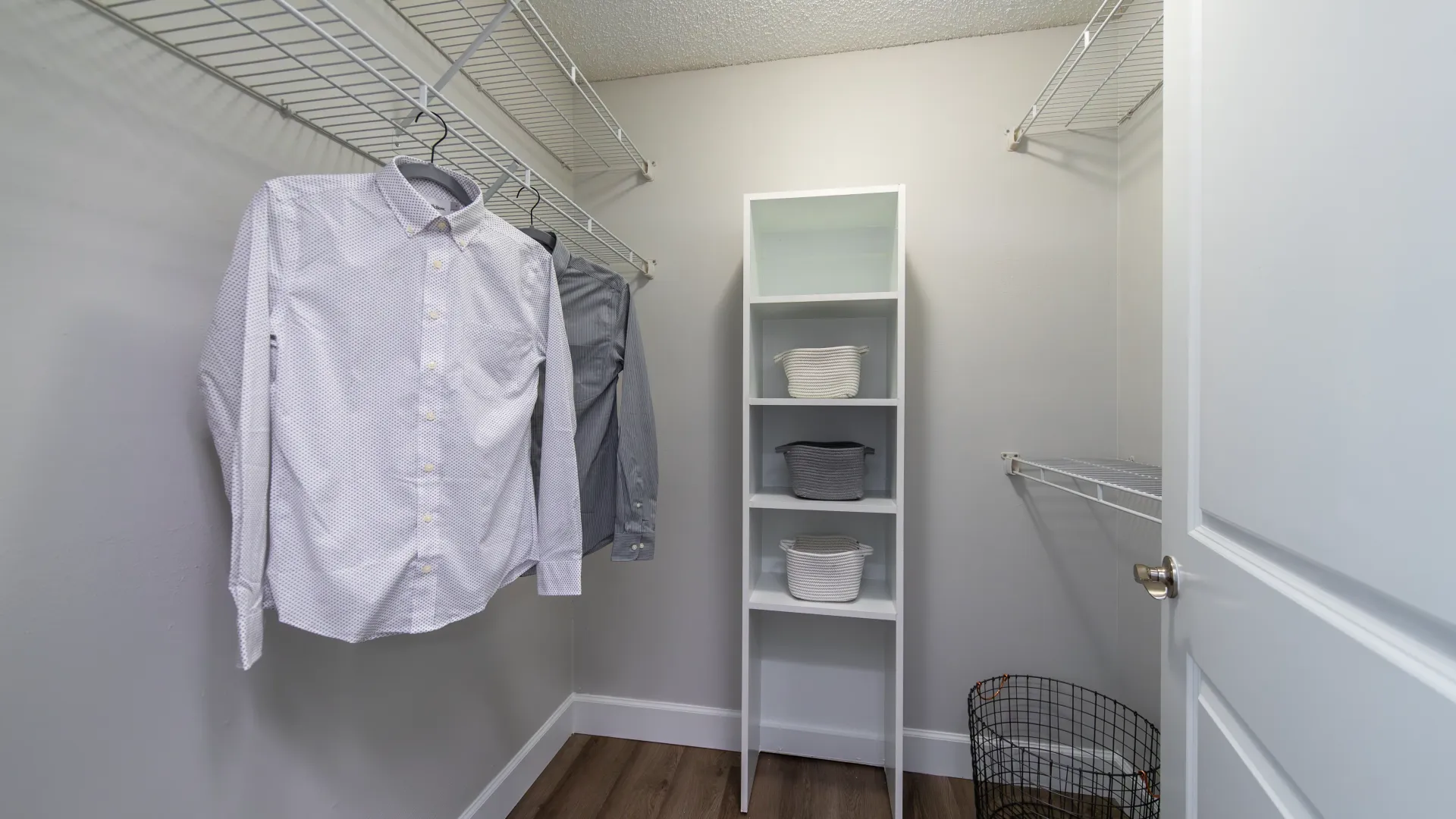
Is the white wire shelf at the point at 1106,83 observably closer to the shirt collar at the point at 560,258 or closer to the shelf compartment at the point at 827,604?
the shirt collar at the point at 560,258

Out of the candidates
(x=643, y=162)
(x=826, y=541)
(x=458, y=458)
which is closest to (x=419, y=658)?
(x=458, y=458)

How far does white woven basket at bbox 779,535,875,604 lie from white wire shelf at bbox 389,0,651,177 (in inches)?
55.1

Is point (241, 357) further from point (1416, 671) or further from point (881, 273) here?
point (881, 273)

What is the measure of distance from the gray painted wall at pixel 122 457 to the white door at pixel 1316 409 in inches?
55.5

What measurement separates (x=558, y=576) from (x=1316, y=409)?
1162mm

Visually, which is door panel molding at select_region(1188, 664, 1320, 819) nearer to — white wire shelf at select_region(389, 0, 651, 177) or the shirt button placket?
the shirt button placket

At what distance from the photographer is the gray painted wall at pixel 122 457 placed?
641 millimetres

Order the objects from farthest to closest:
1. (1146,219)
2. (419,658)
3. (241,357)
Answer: (1146,219), (419,658), (241,357)

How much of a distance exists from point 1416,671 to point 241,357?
127 centimetres

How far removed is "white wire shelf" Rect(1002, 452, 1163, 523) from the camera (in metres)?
1.02

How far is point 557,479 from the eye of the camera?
1120 millimetres

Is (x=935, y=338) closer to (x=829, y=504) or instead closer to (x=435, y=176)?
(x=829, y=504)

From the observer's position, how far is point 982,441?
1.69m

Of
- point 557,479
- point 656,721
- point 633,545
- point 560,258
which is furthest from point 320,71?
point 656,721
